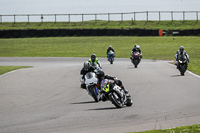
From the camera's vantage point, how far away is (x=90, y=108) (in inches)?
509

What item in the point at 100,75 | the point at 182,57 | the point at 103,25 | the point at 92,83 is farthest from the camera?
the point at 103,25

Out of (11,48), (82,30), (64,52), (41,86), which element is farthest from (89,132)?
(82,30)

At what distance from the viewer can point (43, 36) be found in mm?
61438

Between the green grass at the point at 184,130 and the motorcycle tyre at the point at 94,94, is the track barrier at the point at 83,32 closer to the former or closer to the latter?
the motorcycle tyre at the point at 94,94

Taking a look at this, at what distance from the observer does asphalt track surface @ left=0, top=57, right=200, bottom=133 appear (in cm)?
1005

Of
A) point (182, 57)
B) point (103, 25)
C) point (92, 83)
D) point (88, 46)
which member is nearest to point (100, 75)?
point (92, 83)

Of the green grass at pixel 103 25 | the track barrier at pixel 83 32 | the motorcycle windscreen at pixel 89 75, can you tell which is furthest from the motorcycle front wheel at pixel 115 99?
the green grass at pixel 103 25

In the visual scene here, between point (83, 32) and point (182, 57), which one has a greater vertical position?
point (83, 32)

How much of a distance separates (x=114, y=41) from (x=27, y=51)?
10.8 m

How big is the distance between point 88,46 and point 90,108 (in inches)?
1745

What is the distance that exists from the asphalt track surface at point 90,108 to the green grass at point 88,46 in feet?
94.3

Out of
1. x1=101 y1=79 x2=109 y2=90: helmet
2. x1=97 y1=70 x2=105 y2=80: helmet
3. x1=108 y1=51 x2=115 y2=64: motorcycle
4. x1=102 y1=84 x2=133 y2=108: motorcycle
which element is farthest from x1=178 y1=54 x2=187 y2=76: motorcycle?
x1=108 y1=51 x2=115 y2=64: motorcycle

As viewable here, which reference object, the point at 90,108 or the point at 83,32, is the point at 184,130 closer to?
the point at 90,108

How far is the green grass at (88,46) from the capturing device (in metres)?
50.4
